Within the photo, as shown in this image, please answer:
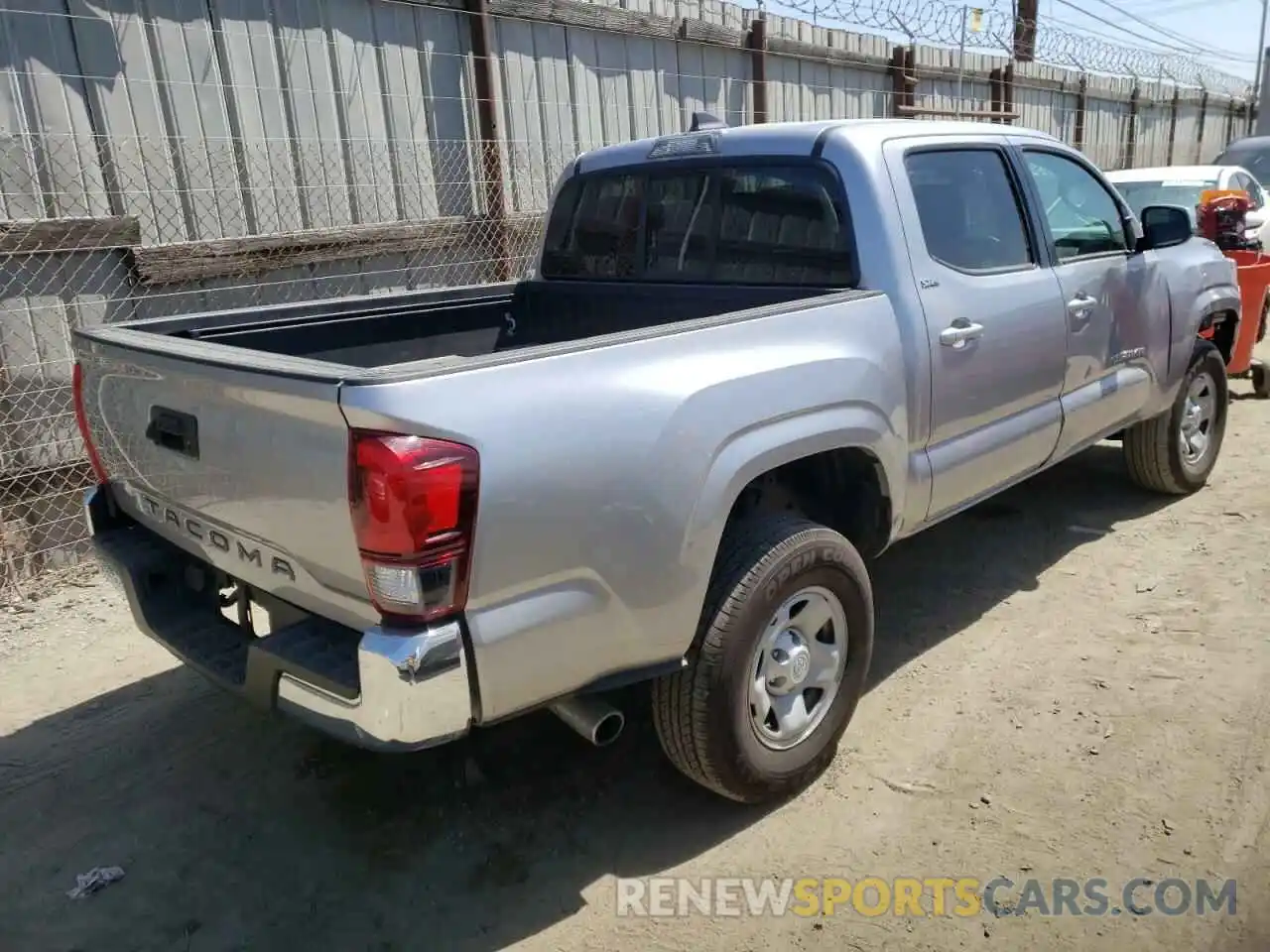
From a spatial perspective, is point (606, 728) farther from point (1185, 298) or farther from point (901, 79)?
point (901, 79)

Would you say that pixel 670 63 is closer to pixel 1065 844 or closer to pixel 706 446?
pixel 706 446

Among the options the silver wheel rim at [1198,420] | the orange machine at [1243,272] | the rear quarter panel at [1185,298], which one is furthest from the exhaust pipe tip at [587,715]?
the orange machine at [1243,272]

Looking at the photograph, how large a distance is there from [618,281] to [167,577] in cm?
200

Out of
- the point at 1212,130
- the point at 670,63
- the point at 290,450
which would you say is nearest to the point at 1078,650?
the point at 290,450

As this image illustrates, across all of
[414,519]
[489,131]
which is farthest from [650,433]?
[489,131]

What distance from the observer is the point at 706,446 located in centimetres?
253

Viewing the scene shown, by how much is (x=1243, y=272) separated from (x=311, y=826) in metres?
6.82

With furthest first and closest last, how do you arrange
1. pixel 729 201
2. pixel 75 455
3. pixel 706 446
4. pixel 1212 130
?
pixel 1212 130
pixel 75 455
pixel 729 201
pixel 706 446

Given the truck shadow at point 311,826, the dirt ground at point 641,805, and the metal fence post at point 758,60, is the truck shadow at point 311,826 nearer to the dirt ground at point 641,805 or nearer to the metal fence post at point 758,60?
the dirt ground at point 641,805

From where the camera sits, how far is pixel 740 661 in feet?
8.91

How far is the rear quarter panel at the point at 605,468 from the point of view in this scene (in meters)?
2.15

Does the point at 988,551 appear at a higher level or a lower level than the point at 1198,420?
→ lower

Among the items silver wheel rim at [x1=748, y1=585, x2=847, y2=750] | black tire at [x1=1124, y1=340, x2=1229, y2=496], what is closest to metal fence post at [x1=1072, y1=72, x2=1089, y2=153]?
black tire at [x1=1124, y1=340, x2=1229, y2=496]

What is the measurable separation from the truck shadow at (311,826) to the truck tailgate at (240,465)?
889 mm
